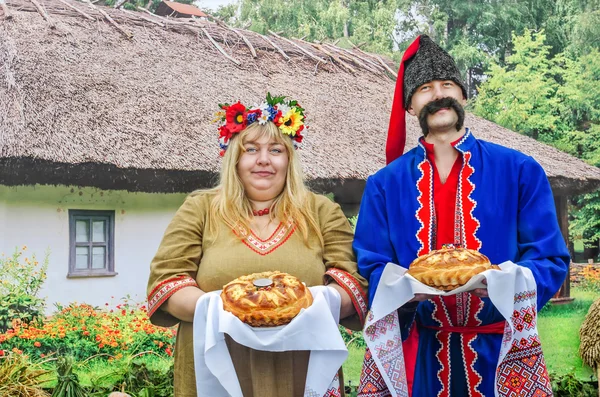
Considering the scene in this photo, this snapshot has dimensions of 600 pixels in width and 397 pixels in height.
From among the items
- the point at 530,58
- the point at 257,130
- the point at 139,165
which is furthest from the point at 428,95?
the point at 530,58

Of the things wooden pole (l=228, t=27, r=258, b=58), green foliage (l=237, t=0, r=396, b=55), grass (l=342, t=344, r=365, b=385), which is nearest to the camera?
grass (l=342, t=344, r=365, b=385)

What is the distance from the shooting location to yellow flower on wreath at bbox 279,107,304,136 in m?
2.33

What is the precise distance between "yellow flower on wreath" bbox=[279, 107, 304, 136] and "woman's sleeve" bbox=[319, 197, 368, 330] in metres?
0.29

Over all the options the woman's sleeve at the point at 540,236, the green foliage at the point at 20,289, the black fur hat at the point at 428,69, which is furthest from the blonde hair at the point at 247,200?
the green foliage at the point at 20,289

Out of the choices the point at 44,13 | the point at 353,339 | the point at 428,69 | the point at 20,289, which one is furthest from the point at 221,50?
the point at 428,69

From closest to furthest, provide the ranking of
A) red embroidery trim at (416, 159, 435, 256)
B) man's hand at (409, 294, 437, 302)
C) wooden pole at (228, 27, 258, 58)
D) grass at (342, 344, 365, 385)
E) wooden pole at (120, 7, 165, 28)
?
man's hand at (409, 294, 437, 302) < red embroidery trim at (416, 159, 435, 256) < grass at (342, 344, 365, 385) < wooden pole at (228, 27, 258, 58) < wooden pole at (120, 7, 165, 28)

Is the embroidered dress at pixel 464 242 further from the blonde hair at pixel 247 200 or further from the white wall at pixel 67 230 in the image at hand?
the white wall at pixel 67 230

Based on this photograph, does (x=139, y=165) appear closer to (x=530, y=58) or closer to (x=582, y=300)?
(x=530, y=58)

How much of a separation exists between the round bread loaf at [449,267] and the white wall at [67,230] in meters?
2.44

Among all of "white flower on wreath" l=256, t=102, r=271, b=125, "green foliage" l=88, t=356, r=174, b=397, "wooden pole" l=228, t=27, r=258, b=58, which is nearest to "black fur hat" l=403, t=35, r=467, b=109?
"white flower on wreath" l=256, t=102, r=271, b=125

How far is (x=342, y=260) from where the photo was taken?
7.47ft

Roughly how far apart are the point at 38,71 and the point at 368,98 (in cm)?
273

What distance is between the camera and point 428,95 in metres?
2.34

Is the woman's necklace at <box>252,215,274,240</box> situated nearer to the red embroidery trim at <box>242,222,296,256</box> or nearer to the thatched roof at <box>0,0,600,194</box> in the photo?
the red embroidery trim at <box>242,222,296,256</box>
